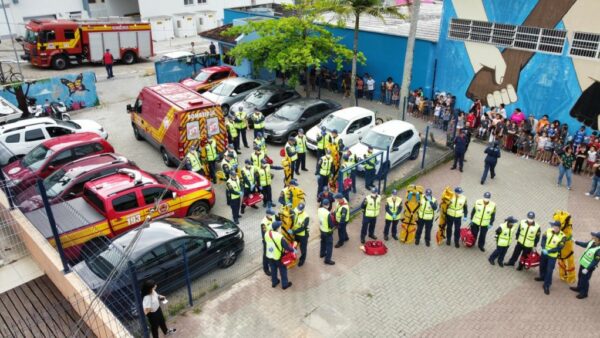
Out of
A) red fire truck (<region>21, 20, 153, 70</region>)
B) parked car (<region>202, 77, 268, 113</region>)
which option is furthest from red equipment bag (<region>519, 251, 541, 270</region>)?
red fire truck (<region>21, 20, 153, 70</region>)

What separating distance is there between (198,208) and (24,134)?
7.34m

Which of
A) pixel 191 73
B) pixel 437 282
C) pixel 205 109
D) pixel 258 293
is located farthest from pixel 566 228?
pixel 191 73

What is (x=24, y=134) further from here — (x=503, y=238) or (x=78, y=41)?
(x=503, y=238)

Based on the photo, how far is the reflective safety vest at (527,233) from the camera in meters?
10.4

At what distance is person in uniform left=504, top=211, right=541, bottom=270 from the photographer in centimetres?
1044

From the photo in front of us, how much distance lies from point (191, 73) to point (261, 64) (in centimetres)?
614

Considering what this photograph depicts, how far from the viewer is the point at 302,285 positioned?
10562mm

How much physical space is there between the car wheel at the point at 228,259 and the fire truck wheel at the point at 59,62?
22.8 meters

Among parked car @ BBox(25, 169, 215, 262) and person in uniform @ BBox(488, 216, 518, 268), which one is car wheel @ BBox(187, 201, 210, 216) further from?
person in uniform @ BBox(488, 216, 518, 268)

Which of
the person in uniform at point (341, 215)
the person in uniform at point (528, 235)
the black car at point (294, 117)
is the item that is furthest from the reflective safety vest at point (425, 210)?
the black car at point (294, 117)

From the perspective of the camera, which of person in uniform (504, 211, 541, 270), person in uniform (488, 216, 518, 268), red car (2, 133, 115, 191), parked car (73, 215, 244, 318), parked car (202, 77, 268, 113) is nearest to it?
parked car (73, 215, 244, 318)

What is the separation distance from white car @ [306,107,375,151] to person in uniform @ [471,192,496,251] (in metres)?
6.44

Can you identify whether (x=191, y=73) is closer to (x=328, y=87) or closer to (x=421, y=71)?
(x=328, y=87)

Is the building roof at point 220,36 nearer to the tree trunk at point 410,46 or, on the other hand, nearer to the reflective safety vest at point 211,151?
the tree trunk at point 410,46
